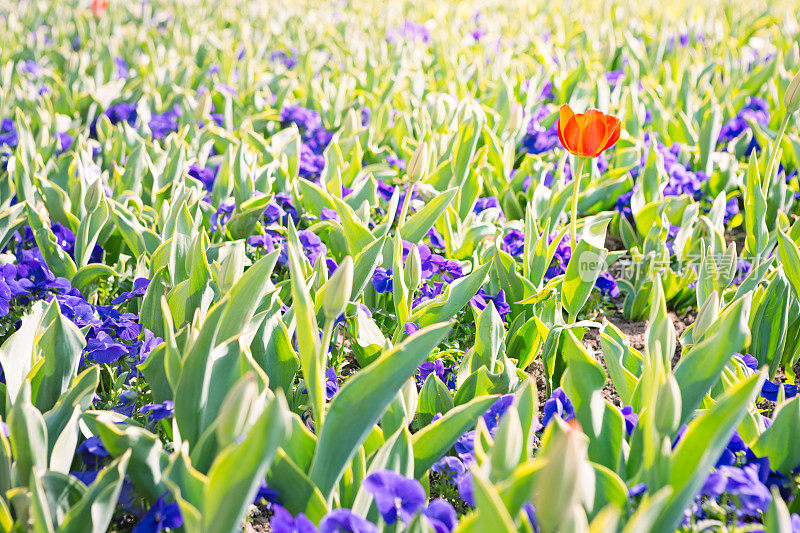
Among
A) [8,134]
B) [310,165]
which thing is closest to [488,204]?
[310,165]

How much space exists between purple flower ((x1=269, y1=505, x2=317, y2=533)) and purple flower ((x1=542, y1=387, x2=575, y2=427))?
0.50 meters

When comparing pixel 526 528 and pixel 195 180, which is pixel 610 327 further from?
pixel 195 180

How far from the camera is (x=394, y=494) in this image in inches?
43.0

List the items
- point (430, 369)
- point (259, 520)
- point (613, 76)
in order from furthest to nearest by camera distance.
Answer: point (613, 76)
point (430, 369)
point (259, 520)

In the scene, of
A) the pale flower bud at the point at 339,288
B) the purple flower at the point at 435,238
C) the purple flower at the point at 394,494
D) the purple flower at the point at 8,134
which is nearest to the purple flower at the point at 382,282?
the purple flower at the point at 435,238

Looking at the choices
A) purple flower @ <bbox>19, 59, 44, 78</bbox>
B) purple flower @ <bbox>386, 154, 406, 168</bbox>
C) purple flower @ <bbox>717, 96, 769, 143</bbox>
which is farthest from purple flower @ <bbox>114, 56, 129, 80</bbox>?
purple flower @ <bbox>717, 96, 769, 143</bbox>

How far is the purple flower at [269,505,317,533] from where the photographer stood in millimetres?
1020

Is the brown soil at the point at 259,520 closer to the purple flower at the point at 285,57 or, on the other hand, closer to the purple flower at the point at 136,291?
the purple flower at the point at 136,291

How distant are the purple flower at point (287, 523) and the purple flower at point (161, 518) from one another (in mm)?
161

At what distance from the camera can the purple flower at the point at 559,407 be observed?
1331 mm

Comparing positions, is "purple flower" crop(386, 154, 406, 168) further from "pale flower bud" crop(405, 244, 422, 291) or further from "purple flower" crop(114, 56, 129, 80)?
"purple flower" crop(114, 56, 129, 80)

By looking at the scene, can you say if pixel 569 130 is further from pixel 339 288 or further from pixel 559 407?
pixel 339 288

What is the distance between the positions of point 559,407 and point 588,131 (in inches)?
28.3

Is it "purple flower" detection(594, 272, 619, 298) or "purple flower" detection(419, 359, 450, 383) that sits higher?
"purple flower" detection(594, 272, 619, 298)
